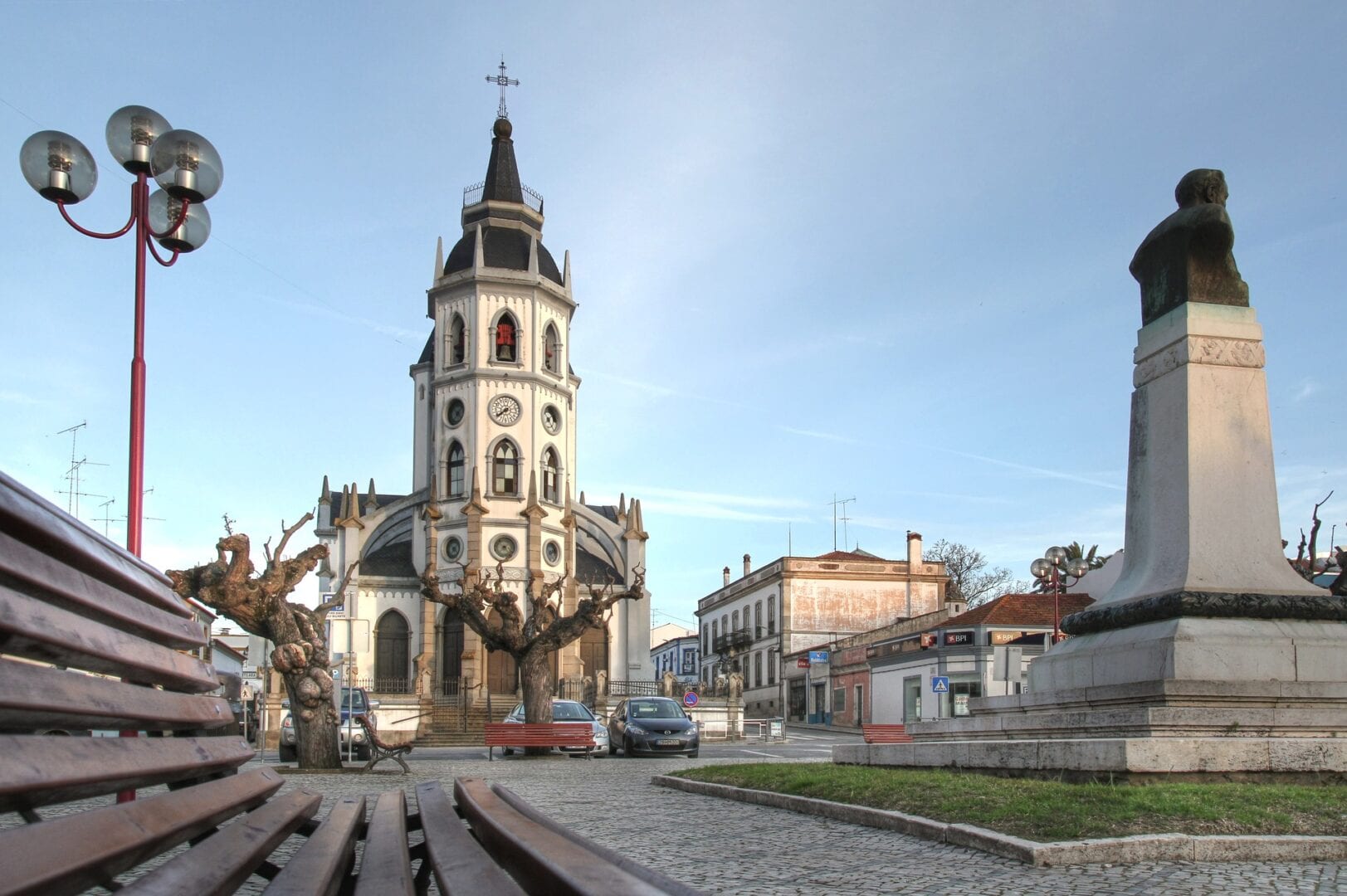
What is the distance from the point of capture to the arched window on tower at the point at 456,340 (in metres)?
51.9

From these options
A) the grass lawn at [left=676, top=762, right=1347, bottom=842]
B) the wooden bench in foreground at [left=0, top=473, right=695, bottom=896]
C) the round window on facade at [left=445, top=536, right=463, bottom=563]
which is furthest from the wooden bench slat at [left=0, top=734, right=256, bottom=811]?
the round window on facade at [left=445, top=536, right=463, bottom=563]

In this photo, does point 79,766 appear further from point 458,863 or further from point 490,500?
point 490,500

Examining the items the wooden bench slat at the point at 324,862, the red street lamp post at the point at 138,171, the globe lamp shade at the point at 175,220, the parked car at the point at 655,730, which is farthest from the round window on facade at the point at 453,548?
the wooden bench slat at the point at 324,862

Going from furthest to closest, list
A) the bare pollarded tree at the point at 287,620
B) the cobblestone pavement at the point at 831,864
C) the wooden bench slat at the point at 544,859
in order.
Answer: the bare pollarded tree at the point at 287,620
the cobblestone pavement at the point at 831,864
the wooden bench slat at the point at 544,859

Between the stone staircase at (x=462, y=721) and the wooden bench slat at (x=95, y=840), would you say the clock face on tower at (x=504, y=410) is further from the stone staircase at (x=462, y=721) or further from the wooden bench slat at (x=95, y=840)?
the wooden bench slat at (x=95, y=840)

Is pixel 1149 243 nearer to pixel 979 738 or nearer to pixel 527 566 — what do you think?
pixel 979 738

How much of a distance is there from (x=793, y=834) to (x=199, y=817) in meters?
6.21

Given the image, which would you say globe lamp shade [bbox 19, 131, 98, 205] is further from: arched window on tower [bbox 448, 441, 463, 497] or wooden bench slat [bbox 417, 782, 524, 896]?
arched window on tower [bbox 448, 441, 463, 497]

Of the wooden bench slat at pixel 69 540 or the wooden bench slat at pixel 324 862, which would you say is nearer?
the wooden bench slat at pixel 69 540

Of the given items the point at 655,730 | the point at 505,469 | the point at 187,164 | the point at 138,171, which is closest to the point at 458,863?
the point at 187,164

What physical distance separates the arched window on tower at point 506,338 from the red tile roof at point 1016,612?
21.1 metres

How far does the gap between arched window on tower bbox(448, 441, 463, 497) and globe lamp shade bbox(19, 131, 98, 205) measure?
40.4 m

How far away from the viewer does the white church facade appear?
48.3 m

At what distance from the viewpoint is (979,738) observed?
12.4m
